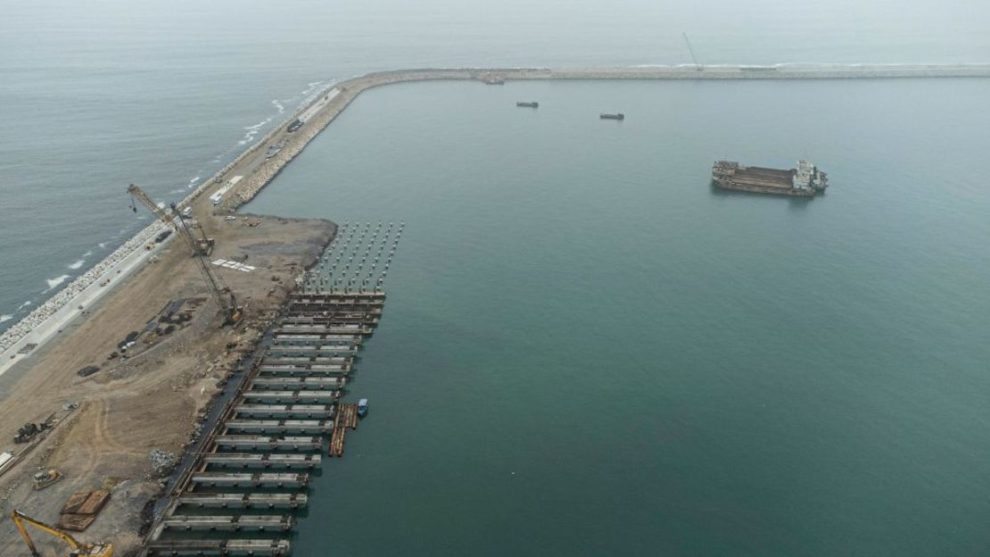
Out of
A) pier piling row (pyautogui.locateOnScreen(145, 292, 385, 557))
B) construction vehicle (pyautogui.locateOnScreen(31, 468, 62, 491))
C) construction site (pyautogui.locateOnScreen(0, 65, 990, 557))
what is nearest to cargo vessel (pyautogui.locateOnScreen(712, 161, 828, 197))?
construction site (pyautogui.locateOnScreen(0, 65, 990, 557))

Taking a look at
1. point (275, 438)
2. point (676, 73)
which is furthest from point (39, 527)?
point (676, 73)

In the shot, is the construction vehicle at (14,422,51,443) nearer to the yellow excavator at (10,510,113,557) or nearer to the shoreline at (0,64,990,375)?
the shoreline at (0,64,990,375)

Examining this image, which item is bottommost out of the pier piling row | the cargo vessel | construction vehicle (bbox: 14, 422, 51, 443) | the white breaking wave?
the white breaking wave

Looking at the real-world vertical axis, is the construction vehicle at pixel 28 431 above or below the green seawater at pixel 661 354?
below

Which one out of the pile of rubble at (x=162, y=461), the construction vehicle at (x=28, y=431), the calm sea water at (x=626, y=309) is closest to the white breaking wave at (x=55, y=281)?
the calm sea water at (x=626, y=309)

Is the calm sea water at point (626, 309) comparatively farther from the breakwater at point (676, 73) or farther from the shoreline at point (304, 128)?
the breakwater at point (676, 73)
